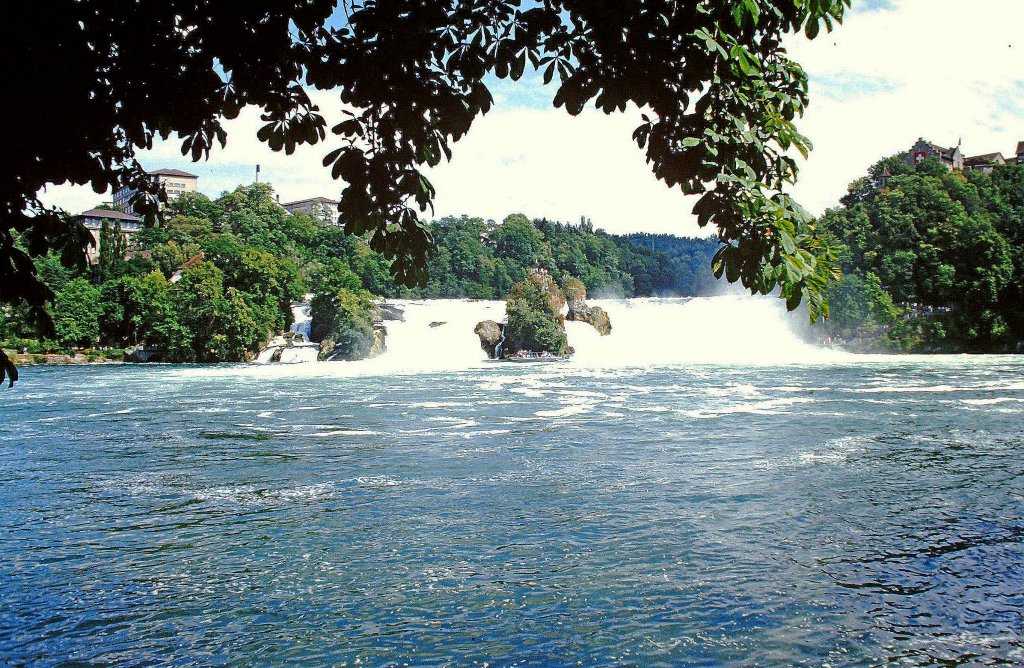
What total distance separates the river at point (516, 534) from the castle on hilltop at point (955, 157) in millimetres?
66380

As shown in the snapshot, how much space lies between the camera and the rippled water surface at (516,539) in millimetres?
6773

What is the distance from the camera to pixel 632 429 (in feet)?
57.5

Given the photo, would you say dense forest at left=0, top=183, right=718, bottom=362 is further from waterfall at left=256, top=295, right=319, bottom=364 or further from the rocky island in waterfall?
the rocky island in waterfall

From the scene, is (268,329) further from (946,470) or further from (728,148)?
(728,148)

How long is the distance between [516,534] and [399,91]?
5.77m

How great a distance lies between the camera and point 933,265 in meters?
54.5

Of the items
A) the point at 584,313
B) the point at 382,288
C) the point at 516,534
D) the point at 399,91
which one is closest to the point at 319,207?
the point at 382,288

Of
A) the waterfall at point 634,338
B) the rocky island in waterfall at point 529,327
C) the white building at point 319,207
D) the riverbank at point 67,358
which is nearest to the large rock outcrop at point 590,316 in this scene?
the waterfall at point 634,338

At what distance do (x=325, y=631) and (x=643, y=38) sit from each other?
5038mm

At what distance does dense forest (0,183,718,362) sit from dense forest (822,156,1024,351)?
2713 centimetres

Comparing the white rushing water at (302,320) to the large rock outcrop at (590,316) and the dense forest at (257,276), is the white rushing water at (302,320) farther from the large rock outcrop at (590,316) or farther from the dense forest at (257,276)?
the large rock outcrop at (590,316)

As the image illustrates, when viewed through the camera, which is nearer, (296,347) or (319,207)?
(296,347)

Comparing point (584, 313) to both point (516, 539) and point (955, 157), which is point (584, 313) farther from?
point (955, 157)

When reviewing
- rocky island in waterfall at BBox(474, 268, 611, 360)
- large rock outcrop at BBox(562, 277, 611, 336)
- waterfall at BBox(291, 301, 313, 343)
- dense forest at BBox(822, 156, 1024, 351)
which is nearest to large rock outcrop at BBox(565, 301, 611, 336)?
large rock outcrop at BBox(562, 277, 611, 336)
